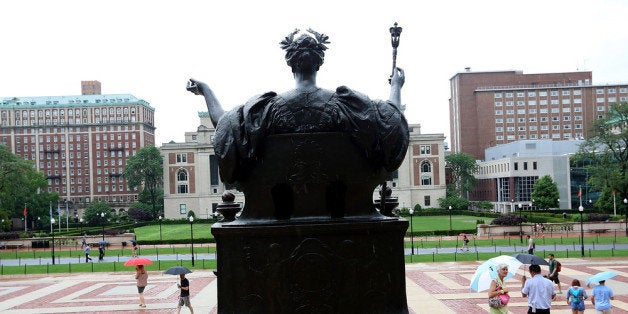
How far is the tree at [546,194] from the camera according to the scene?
72.2 m

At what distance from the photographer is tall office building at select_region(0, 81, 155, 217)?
11562cm

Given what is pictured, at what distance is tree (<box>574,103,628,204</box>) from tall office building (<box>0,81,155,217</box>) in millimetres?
86393

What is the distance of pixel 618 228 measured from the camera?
46781 mm

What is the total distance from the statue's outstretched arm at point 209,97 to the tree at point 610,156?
5277cm

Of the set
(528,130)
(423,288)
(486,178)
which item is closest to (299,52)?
(423,288)

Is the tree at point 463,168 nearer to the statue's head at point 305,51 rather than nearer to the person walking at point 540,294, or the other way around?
the person walking at point 540,294

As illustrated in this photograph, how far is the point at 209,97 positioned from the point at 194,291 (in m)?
18.3

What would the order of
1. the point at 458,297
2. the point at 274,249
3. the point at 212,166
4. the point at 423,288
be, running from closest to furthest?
the point at 274,249 → the point at 458,297 → the point at 423,288 → the point at 212,166

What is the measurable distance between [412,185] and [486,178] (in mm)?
13648

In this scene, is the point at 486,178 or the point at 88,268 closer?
the point at 88,268

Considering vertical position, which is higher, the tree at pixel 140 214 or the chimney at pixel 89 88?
the chimney at pixel 89 88

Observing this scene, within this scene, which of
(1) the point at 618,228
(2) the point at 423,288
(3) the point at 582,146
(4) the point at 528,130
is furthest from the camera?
(4) the point at 528,130

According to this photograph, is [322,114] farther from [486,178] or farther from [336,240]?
[486,178]

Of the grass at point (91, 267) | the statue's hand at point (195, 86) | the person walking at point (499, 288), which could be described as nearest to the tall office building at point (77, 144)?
the grass at point (91, 267)
